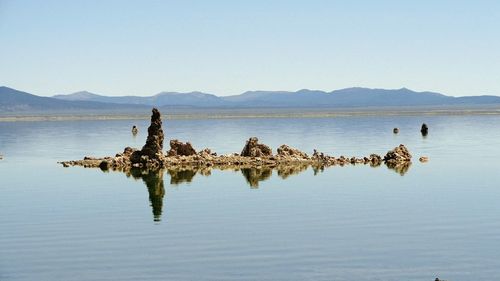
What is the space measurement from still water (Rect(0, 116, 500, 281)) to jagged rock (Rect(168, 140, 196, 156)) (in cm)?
950

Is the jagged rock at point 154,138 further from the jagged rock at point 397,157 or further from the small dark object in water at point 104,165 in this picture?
the jagged rock at point 397,157

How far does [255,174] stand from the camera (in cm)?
6109

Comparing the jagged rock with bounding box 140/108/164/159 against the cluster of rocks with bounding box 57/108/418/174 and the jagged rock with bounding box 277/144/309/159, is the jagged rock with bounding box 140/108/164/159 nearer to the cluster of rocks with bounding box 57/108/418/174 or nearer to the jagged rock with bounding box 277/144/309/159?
the cluster of rocks with bounding box 57/108/418/174

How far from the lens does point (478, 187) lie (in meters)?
49.9

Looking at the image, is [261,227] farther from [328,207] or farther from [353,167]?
[353,167]

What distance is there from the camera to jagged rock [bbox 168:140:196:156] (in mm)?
72812

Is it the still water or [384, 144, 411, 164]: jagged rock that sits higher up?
[384, 144, 411, 164]: jagged rock

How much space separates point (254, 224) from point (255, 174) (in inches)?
947

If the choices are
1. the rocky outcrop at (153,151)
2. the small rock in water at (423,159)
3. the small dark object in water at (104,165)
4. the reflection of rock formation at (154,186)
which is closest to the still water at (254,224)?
the reflection of rock formation at (154,186)

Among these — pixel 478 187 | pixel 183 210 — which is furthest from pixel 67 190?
pixel 478 187

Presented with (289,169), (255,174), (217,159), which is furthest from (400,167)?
(217,159)

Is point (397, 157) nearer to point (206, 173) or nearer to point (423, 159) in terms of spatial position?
point (423, 159)

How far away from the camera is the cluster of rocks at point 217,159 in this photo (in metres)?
67.2

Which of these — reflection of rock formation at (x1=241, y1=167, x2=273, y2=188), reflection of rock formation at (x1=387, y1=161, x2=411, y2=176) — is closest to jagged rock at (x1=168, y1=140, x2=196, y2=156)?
reflection of rock formation at (x1=241, y1=167, x2=273, y2=188)
